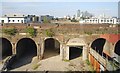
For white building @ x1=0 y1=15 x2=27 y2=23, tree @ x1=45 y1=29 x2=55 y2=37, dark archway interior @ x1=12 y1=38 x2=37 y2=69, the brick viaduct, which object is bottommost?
dark archway interior @ x1=12 y1=38 x2=37 y2=69

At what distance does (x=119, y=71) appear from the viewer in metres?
13.9

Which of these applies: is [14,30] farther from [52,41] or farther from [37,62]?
[52,41]

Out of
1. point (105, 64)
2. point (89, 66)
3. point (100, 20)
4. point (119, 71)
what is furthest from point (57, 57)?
point (100, 20)

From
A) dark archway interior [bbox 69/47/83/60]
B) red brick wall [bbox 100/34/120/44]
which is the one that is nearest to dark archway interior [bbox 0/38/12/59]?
dark archway interior [bbox 69/47/83/60]

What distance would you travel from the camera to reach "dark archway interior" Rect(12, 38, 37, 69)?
76.2ft

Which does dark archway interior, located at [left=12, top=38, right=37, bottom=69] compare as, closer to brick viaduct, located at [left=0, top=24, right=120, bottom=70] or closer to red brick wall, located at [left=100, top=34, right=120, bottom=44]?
brick viaduct, located at [left=0, top=24, right=120, bottom=70]

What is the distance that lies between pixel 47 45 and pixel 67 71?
10764 millimetres

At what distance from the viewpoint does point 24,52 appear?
28.2 metres

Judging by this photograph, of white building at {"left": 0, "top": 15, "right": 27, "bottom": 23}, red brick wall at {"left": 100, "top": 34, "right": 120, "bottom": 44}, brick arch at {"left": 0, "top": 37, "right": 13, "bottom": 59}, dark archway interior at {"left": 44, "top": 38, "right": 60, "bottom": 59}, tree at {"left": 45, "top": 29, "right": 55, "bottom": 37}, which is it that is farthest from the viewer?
white building at {"left": 0, "top": 15, "right": 27, "bottom": 23}

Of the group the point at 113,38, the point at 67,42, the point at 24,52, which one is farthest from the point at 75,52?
the point at 24,52

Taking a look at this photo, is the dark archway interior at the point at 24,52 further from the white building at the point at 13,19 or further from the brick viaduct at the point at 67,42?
the white building at the point at 13,19

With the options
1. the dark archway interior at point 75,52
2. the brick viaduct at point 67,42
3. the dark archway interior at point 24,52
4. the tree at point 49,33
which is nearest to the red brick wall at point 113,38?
the brick viaduct at point 67,42

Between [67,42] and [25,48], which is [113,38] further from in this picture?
[25,48]

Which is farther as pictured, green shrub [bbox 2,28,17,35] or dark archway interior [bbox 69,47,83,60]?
dark archway interior [bbox 69,47,83,60]
